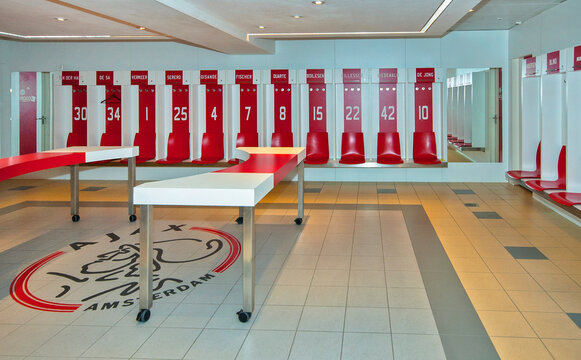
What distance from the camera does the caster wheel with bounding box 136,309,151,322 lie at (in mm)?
3303

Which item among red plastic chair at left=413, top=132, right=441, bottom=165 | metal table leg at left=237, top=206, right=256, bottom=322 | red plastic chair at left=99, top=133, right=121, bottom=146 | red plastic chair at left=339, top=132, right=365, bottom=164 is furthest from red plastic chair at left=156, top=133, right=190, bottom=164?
metal table leg at left=237, top=206, right=256, bottom=322

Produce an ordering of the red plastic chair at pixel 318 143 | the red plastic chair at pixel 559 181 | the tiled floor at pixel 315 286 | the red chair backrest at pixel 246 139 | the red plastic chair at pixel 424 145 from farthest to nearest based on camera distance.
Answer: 1. the red chair backrest at pixel 246 139
2. the red plastic chair at pixel 318 143
3. the red plastic chair at pixel 424 145
4. the red plastic chair at pixel 559 181
5. the tiled floor at pixel 315 286

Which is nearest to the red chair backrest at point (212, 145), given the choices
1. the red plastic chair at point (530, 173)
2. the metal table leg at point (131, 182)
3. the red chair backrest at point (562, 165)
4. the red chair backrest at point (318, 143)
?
the red chair backrest at point (318, 143)

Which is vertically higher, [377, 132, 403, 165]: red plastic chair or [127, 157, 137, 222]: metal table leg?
[377, 132, 403, 165]: red plastic chair

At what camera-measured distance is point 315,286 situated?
3.98 m

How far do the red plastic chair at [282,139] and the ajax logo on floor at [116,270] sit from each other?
389 cm

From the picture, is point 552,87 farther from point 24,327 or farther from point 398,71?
point 24,327

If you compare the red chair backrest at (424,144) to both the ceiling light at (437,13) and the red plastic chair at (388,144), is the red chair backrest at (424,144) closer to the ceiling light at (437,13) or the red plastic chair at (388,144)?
the red plastic chair at (388,144)

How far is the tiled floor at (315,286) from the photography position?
297 centimetres

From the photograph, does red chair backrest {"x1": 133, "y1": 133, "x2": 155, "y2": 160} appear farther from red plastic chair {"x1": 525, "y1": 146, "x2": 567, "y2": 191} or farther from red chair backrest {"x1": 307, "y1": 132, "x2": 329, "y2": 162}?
red plastic chair {"x1": 525, "y1": 146, "x2": 567, "y2": 191}

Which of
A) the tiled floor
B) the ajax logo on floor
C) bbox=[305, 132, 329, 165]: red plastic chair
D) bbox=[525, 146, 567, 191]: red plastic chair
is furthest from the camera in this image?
bbox=[305, 132, 329, 165]: red plastic chair

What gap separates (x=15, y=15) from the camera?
654cm

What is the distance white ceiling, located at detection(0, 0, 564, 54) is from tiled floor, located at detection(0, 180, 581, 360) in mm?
2258

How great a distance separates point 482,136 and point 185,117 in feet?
17.2
